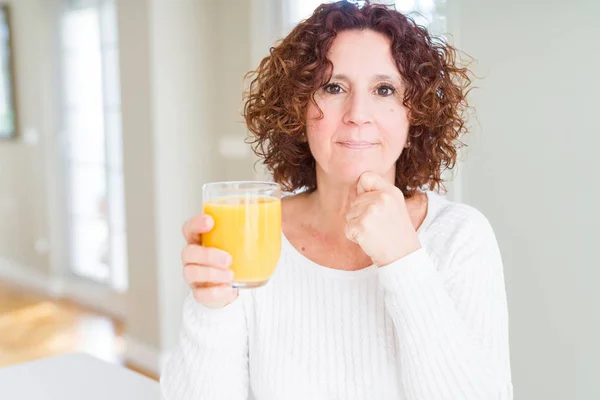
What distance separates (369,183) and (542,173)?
1445 millimetres

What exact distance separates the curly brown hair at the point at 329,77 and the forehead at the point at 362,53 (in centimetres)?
1

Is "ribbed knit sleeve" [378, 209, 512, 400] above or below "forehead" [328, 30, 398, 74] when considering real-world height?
below

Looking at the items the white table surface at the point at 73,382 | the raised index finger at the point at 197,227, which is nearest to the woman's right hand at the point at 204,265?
the raised index finger at the point at 197,227

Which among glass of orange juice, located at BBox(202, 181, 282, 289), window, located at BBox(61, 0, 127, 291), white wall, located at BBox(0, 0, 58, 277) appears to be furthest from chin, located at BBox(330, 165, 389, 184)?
white wall, located at BBox(0, 0, 58, 277)

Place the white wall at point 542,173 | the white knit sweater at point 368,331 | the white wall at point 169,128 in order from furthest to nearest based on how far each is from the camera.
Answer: the white wall at point 169,128 → the white wall at point 542,173 → the white knit sweater at point 368,331

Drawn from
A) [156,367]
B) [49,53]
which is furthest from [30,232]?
[156,367]

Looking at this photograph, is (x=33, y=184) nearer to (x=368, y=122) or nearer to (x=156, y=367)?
(x=156, y=367)

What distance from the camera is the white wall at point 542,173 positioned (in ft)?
7.26

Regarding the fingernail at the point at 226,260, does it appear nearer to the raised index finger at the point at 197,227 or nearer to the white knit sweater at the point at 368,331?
the raised index finger at the point at 197,227

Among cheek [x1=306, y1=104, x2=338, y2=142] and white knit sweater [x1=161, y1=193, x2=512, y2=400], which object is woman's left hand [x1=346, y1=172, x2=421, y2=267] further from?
cheek [x1=306, y1=104, x2=338, y2=142]

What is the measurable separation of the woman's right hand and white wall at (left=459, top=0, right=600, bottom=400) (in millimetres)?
1459

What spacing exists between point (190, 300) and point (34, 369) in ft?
1.49

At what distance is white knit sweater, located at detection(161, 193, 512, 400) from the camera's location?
106 cm

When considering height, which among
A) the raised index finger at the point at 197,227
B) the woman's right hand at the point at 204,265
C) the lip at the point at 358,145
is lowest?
the woman's right hand at the point at 204,265
